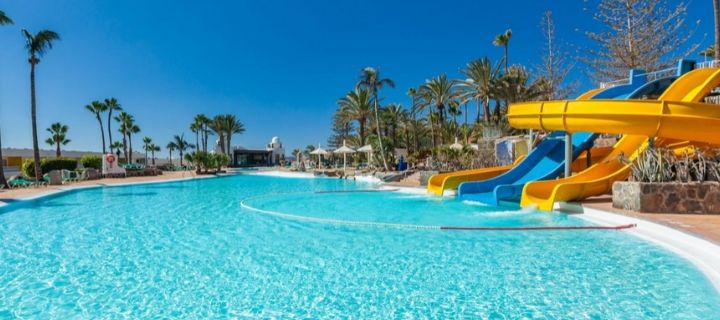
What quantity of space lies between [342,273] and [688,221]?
6204 mm

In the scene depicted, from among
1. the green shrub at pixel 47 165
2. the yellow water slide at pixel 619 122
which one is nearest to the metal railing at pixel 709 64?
the yellow water slide at pixel 619 122

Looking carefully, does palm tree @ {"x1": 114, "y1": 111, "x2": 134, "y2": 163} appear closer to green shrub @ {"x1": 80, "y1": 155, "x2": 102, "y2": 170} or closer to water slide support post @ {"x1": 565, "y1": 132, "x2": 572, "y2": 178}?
green shrub @ {"x1": 80, "y1": 155, "x2": 102, "y2": 170}

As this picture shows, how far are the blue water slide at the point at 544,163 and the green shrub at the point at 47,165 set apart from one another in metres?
27.9

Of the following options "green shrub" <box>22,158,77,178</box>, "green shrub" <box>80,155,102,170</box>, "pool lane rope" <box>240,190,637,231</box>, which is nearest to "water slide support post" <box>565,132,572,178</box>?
"pool lane rope" <box>240,190,637,231</box>

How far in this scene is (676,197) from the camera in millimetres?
7848

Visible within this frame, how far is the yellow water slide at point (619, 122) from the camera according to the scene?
8727 millimetres

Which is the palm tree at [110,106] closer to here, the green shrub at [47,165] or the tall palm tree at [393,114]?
the green shrub at [47,165]

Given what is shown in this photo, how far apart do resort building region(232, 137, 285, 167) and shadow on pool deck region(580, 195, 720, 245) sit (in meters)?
Answer: 56.2

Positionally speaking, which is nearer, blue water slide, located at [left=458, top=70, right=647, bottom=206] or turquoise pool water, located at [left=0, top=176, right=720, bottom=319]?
turquoise pool water, located at [left=0, top=176, right=720, bottom=319]

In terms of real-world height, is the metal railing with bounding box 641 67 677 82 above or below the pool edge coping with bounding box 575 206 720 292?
above

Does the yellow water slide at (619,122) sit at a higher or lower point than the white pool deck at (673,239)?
higher

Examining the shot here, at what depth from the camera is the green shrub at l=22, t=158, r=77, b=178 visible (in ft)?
84.7

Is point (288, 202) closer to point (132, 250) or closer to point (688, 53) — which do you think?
point (132, 250)

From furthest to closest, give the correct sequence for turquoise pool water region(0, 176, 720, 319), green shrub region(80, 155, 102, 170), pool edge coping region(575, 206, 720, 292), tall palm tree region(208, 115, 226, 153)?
tall palm tree region(208, 115, 226, 153)
green shrub region(80, 155, 102, 170)
pool edge coping region(575, 206, 720, 292)
turquoise pool water region(0, 176, 720, 319)
